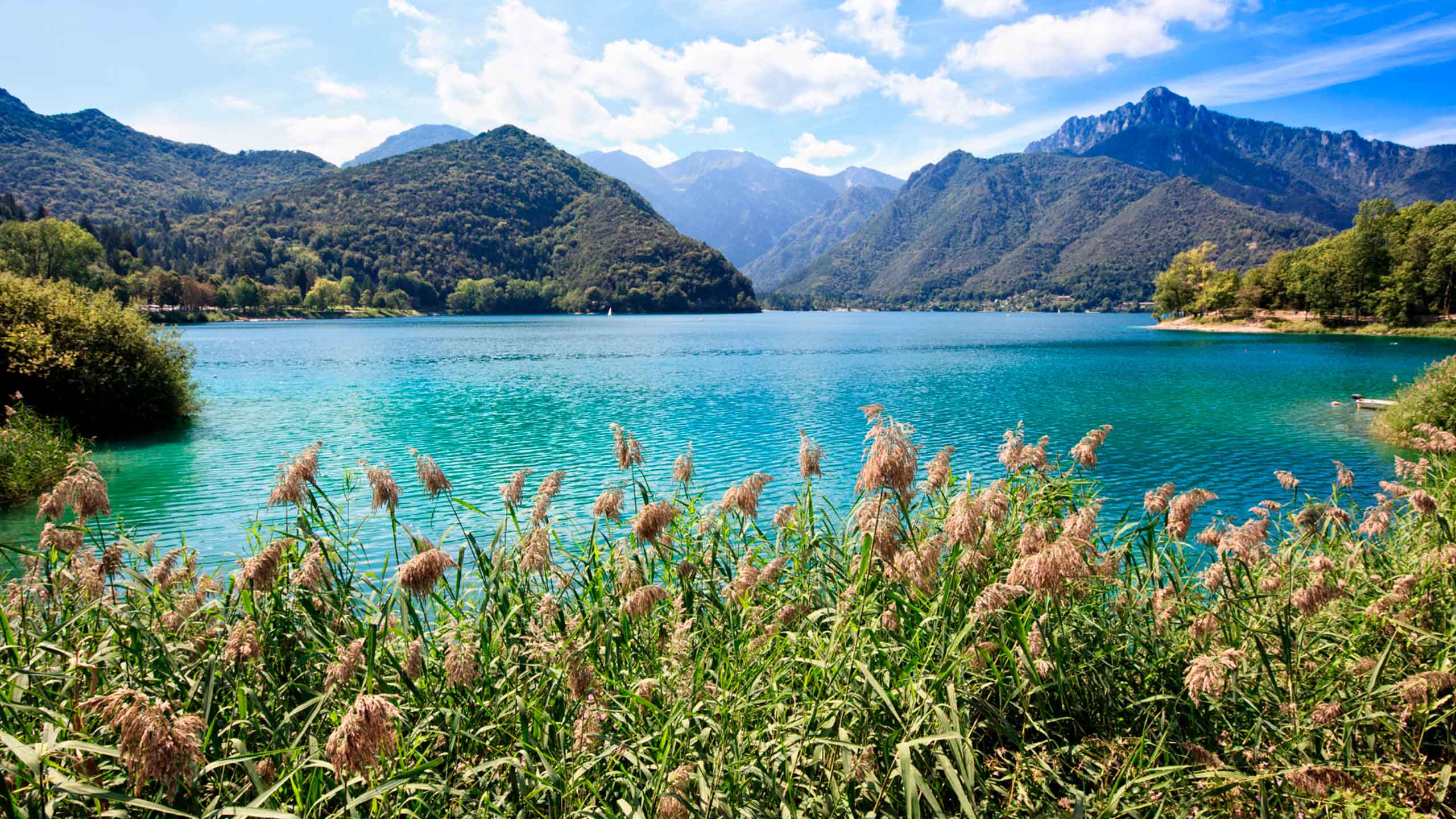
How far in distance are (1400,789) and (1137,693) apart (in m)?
1.23

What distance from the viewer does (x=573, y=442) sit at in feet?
87.6

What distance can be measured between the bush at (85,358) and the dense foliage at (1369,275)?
10911 cm

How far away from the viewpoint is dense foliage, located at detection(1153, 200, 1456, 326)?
256ft

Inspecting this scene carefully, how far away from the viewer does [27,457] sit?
689 inches

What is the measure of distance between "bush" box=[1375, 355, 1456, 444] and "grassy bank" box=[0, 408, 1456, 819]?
2399cm

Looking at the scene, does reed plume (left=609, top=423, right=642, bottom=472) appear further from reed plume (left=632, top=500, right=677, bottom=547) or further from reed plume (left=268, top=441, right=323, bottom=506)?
reed plume (left=268, top=441, right=323, bottom=506)

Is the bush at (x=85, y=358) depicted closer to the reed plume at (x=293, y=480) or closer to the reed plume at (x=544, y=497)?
the reed plume at (x=293, y=480)

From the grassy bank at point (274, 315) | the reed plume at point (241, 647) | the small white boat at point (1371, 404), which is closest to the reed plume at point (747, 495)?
the reed plume at point (241, 647)

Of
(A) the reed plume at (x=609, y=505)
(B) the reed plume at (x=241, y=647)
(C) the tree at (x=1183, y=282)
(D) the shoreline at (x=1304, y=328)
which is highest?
(C) the tree at (x=1183, y=282)

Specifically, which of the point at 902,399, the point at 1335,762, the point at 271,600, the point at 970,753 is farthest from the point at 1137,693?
the point at 902,399

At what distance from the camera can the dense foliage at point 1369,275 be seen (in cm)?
7800

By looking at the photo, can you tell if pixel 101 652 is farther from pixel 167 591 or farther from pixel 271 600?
pixel 167 591

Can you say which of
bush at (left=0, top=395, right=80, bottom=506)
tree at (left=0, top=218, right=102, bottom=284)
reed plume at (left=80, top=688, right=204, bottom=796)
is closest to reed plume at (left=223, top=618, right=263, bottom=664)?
reed plume at (left=80, top=688, right=204, bottom=796)

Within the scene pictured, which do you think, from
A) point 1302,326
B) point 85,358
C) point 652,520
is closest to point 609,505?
point 652,520
